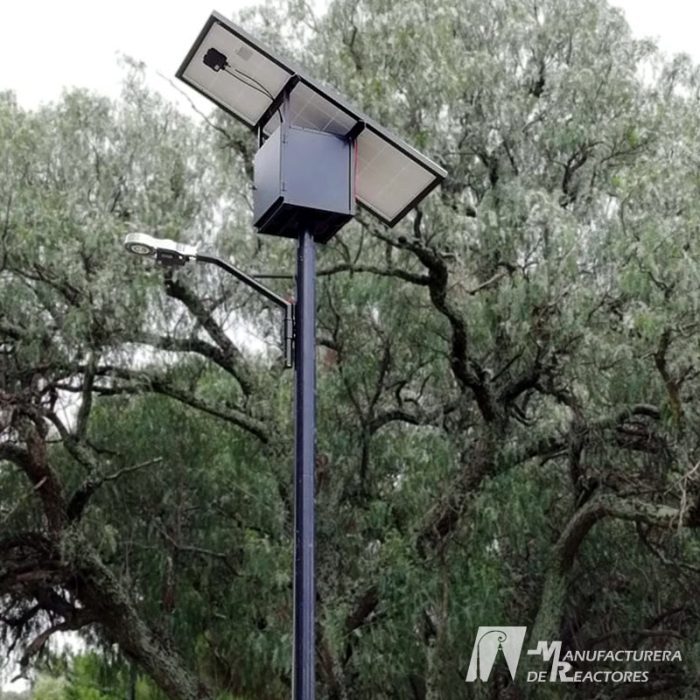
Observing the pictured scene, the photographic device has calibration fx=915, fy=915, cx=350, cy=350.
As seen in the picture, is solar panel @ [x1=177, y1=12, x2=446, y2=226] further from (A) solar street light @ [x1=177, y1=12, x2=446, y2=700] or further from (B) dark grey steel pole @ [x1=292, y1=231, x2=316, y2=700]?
(B) dark grey steel pole @ [x1=292, y1=231, x2=316, y2=700]

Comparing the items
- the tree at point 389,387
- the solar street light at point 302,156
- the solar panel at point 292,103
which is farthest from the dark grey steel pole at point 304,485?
the tree at point 389,387

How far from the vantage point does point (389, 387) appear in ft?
19.2

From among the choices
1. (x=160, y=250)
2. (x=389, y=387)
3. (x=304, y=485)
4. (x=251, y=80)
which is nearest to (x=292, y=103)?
(x=251, y=80)

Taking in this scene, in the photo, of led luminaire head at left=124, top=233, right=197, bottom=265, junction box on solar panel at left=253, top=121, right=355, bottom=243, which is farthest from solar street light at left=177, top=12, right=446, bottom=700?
led luminaire head at left=124, top=233, right=197, bottom=265

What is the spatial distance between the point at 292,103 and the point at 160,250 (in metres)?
0.55

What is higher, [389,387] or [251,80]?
[389,387]

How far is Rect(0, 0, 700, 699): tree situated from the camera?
16.5ft

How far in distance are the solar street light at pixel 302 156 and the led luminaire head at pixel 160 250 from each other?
0.79 ft

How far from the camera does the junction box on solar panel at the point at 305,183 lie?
2.38 metres

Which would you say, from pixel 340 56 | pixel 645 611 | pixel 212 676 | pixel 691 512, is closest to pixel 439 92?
pixel 340 56

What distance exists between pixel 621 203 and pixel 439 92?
3.90 feet

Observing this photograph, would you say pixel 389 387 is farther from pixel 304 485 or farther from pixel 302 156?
pixel 304 485

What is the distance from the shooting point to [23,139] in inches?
200

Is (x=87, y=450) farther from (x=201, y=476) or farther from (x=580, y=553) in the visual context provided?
(x=580, y=553)
